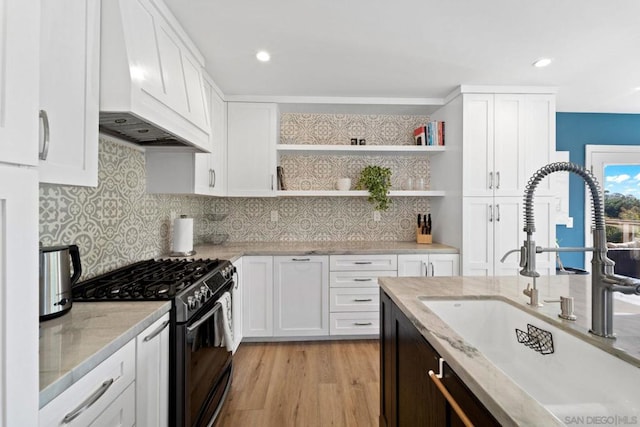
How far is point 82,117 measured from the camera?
48.2 inches

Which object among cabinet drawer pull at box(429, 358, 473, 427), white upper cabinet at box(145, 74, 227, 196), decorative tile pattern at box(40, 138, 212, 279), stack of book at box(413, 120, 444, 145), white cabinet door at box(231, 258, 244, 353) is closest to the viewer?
cabinet drawer pull at box(429, 358, 473, 427)

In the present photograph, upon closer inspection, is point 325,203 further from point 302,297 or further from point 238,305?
point 238,305

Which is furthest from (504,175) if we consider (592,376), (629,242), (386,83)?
(592,376)

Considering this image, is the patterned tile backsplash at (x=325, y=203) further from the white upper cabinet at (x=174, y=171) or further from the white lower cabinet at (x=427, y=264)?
the white upper cabinet at (x=174, y=171)

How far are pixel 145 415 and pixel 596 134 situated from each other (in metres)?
5.28

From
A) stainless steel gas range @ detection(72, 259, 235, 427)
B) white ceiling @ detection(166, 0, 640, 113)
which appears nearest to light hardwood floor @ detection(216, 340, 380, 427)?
stainless steel gas range @ detection(72, 259, 235, 427)

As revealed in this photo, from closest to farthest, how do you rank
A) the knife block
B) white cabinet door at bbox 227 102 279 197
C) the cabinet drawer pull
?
the cabinet drawer pull → white cabinet door at bbox 227 102 279 197 → the knife block

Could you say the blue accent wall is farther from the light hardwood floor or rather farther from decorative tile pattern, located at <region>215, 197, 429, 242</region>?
the light hardwood floor

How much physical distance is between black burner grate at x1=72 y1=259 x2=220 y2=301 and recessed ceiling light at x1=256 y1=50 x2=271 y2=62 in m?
1.63

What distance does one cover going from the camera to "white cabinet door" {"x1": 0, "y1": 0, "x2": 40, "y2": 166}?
2.04ft

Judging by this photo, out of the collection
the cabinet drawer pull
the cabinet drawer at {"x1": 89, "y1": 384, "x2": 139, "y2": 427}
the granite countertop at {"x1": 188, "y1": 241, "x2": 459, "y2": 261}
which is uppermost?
the granite countertop at {"x1": 188, "y1": 241, "x2": 459, "y2": 261}

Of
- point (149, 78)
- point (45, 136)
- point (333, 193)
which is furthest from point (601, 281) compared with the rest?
point (333, 193)

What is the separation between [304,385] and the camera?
8.02 ft

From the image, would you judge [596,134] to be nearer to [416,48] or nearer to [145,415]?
[416,48]
